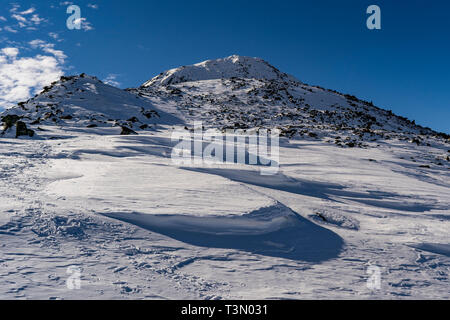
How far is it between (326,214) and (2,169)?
637cm

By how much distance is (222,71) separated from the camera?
60125mm

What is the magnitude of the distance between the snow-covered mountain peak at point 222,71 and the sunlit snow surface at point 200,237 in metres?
51.9

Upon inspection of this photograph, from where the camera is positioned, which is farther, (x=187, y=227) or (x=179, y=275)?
(x=187, y=227)

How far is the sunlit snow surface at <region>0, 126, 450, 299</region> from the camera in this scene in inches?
102

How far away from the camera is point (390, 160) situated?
38.7 ft

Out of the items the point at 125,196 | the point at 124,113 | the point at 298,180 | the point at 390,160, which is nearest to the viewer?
the point at 125,196

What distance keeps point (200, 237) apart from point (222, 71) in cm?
5998

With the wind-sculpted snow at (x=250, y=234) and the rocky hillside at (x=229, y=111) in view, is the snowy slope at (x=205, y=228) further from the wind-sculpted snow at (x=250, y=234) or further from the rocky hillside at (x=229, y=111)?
the rocky hillside at (x=229, y=111)

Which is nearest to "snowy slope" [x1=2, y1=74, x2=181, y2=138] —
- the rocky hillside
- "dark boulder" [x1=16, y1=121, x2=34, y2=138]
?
the rocky hillside

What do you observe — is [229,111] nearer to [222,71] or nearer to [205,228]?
[205,228]

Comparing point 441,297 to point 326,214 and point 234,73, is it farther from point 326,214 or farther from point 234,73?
point 234,73

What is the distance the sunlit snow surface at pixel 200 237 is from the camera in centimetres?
258

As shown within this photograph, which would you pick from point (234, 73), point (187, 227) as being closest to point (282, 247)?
point (187, 227)
